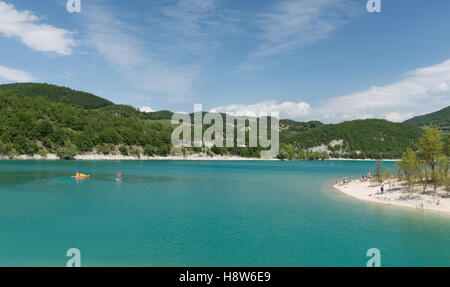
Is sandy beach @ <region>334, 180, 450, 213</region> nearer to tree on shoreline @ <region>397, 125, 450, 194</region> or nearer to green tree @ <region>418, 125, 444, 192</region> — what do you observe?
tree on shoreline @ <region>397, 125, 450, 194</region>

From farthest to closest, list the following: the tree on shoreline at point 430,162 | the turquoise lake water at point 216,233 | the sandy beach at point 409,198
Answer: the tree on shoreline at point 430,162
the sandy beach at point 409,198
the turquoise lake water at point 216,233

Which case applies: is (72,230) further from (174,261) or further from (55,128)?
(55,128)

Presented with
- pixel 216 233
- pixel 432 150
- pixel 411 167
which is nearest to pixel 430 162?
pixel 432 150

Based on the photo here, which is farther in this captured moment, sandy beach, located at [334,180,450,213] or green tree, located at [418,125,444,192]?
green tree, located at [418,125,444,192]

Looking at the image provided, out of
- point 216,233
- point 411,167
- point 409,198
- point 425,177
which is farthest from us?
point 425,177

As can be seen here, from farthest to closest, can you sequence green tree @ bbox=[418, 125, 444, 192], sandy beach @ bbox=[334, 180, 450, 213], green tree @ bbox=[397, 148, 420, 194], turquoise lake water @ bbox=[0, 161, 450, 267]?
1. green tree @ bbox=[397, 148, 420, 194]
2. green tree @ bbox=[418, 125, 444, 192]
3. sandy beach @ bbox=[334, 180, 450, 213]
4. turquoise lake water @ bbox=[0, 161, 450, 267]

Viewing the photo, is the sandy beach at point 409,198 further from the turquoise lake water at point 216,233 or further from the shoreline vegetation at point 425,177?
the turquoise lake water at point 216,233

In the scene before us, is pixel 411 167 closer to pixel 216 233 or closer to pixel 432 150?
pixel 432 150

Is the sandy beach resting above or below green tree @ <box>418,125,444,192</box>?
below

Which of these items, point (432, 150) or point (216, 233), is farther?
point (432, 150)

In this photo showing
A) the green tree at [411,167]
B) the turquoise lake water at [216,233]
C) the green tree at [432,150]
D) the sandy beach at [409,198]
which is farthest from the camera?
the green tree at [411,167]

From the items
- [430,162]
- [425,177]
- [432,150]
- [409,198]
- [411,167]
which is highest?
[432,150]

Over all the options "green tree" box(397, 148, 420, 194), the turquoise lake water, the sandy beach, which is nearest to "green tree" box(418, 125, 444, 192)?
"green tree" box(397, 148, 420, 194)

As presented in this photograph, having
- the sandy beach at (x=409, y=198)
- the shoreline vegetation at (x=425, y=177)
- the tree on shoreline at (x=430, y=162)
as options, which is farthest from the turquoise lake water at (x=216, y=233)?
the tree on shoreline at (x=430, y=162)
